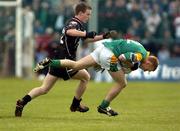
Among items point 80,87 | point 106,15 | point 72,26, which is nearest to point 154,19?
point 106,15

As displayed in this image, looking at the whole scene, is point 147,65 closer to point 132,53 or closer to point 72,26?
point 132,53

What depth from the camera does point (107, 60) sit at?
49.3 feet

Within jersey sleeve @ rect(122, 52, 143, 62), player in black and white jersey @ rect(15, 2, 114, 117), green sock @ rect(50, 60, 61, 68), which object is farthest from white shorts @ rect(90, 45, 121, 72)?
→ green sock @ rect(50, 60, 61, 68)

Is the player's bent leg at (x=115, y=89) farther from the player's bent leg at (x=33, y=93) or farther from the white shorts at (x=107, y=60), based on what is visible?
the player's bent leg at (x=33, y=93)

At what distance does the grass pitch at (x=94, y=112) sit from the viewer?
13773 millimetres

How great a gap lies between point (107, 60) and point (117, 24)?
18138 millimetres

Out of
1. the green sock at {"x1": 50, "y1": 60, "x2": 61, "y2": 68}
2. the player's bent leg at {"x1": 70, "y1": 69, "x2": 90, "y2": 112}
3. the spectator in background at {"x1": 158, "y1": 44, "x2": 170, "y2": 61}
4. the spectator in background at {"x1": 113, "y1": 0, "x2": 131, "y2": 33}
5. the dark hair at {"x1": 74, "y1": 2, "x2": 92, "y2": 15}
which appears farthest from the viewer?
the spectator in background at {"x1": 158, "y1": 44, "x2": 170, "y2": 61}

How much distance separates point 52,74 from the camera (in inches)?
624

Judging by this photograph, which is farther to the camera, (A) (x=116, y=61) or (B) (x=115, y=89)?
(B) (x=115, y=89)

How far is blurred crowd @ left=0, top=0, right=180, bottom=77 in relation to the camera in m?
Result: 33.2

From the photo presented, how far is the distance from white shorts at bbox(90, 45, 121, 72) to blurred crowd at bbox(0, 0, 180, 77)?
1751 cm

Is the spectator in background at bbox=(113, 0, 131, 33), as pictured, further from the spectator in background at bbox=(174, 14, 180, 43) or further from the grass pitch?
the grass pitch

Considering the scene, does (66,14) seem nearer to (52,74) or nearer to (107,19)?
(107,19)

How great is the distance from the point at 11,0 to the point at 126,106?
16.1 metres
